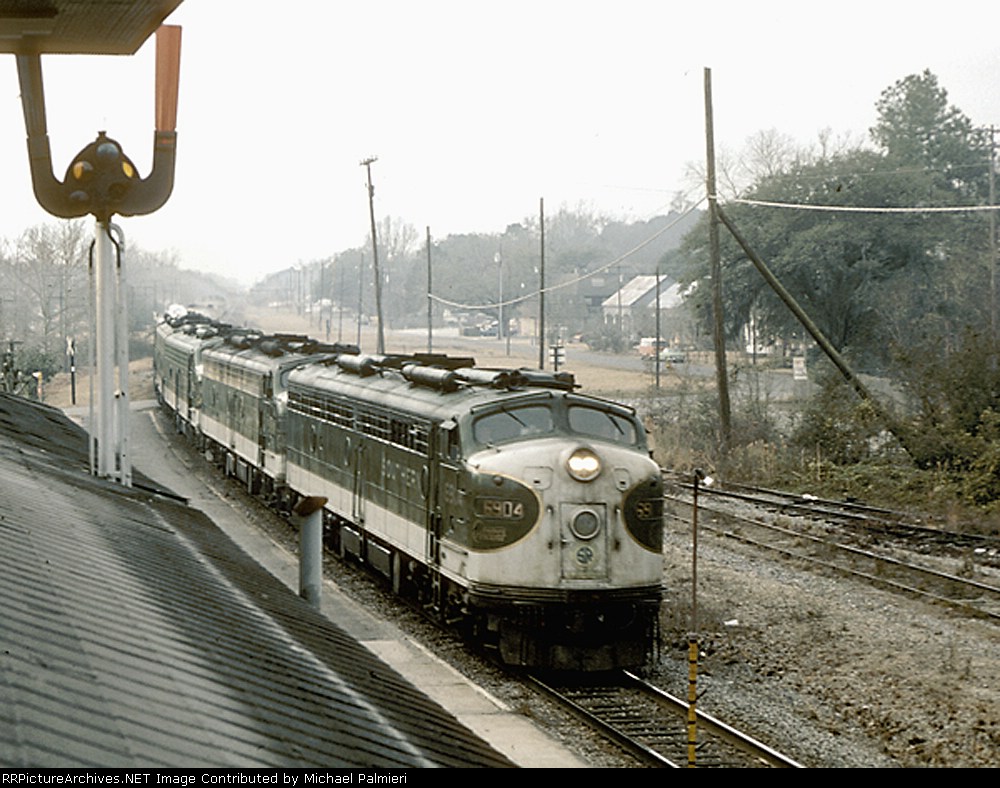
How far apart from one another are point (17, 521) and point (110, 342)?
18.2 feet

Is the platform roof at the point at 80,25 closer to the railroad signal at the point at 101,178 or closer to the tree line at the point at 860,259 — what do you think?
the railroad signal at the point at 101,178

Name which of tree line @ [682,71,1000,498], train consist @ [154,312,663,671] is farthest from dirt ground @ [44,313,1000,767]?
tree line @ [682,71,1000,498]

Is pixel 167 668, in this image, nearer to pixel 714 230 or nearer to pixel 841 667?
pixel 841 667

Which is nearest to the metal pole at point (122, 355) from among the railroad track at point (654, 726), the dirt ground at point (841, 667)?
the railroad track at point (654, 726)

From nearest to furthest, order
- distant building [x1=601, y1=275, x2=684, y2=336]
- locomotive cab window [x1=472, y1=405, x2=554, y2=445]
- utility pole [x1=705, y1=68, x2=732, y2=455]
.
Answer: locomotive cab window [x1=472, y1=405, x2=554, y2=445], utility pole [x1=705, y1=68, x2=732, y2=455], distant building [x1=601, y1=275, x2=684, y2=336]

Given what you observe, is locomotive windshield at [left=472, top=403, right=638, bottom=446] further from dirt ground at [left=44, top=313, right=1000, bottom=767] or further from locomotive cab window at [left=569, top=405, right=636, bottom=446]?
dirt ground at [left=44, top=313, right=1000, bottom=767]

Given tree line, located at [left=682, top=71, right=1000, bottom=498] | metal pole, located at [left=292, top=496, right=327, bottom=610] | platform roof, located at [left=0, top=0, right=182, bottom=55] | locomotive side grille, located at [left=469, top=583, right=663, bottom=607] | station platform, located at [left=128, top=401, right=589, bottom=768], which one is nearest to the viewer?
platform roof, located at [left=0, top=0, right=182, bottom=55]

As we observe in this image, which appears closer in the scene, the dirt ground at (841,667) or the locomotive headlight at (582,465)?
the dirt ground at (841,667)

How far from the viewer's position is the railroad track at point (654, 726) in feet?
38.6

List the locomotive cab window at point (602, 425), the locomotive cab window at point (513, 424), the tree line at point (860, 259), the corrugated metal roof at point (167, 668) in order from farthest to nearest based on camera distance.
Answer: the tree line at point (860, 259)
the locomotive cab window at point (602, 425)
the locomotive cab window at point (513, 424)
the corrugated metal roof at point (167, 668)

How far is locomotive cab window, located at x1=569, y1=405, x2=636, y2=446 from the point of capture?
48.8ft

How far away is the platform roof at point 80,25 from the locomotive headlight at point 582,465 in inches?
261

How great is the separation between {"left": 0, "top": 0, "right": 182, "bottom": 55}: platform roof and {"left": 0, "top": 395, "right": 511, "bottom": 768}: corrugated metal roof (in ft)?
10.7

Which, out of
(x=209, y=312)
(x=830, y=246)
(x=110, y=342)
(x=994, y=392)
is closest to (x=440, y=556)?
(x=110, y=342)
